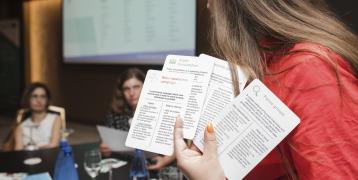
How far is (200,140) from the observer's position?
894 millimetres

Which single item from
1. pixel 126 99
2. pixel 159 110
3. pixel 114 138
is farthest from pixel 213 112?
pixel 126 99

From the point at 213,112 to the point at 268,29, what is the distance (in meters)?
0.23

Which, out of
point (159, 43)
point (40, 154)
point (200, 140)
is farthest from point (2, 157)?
point (159, 43)

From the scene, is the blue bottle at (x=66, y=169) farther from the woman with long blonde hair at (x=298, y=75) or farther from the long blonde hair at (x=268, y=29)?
the long blonde hair at (x=268, y=29)

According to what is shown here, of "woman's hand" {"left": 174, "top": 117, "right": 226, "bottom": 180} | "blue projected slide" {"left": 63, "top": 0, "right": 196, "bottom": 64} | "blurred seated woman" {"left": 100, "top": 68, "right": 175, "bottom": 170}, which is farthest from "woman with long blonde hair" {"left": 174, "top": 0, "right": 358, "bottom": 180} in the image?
"blue projected slide" {"left": 63, "top": 0, "right": 196, "bottom": 64}

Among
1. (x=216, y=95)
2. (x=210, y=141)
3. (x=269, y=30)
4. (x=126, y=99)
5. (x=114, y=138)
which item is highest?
(x=269, y=30)

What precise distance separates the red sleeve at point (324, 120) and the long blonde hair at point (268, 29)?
66mm

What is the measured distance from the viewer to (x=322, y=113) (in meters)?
0.75

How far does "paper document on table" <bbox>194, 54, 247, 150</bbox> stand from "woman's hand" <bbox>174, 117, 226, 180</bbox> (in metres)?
0.03

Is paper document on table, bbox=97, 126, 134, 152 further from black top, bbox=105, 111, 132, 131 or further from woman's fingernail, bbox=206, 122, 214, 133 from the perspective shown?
woman's fingernail, bbox=206, 122, 214, 133

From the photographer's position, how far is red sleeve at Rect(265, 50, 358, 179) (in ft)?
2.46

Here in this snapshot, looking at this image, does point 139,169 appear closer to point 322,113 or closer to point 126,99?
point 322,113

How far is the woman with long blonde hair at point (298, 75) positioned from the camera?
75 centimetres

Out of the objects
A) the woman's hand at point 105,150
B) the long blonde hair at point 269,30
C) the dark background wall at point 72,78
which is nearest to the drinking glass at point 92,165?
the woman's hand at point 105,150
